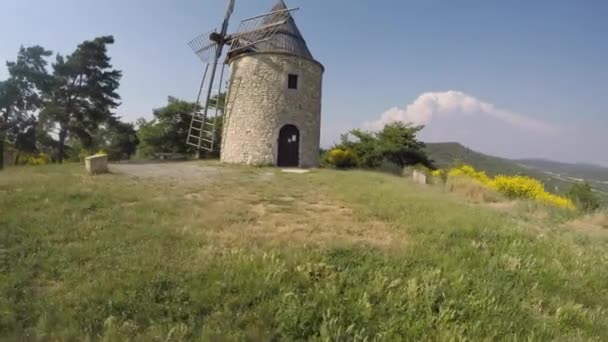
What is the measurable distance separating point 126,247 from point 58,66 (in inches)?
865

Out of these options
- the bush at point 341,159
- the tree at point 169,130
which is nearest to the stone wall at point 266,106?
the bush at point 341,159

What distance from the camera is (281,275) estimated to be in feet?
11.6

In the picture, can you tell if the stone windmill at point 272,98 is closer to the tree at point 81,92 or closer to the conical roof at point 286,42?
the conical roof at point 286,42

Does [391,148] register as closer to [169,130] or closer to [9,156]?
[169,130]

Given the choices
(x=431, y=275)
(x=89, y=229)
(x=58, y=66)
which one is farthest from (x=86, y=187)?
(x=58, y=66)

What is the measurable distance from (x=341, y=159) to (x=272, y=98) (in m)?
6.80

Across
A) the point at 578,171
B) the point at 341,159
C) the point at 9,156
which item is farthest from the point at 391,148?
the point at 578,171

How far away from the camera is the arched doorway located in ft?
54.2

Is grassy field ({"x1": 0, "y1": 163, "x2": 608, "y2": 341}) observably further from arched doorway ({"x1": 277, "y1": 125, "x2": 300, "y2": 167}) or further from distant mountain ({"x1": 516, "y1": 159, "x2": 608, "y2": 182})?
distant mountain ({"x1": 516, "y1": 159, "x2": 608, "y2": 182})

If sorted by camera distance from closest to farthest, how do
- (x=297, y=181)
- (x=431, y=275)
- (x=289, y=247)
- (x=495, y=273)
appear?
1. (x=431, y=275)
2. (x=495, y=273)
3. (x=289, y=247)
4. (x=297, y=181)

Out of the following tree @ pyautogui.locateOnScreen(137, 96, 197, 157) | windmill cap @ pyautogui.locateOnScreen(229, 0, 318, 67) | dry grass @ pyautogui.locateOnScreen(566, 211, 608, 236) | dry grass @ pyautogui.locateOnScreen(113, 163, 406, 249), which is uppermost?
windmill cap @ pyautogui.locateOnScreen(229, 0, 318, 67)

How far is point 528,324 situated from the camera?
9.99 feet

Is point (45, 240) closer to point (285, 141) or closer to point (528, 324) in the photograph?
point (528, 324)

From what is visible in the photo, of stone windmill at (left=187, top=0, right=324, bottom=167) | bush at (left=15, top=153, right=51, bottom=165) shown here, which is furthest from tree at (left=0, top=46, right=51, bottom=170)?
stone windmill at (left=187, top=0, right=324, bottom=167)
